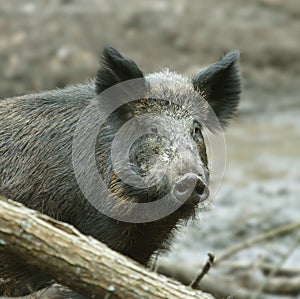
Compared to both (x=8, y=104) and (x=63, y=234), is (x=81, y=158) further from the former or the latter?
(x=63, y=234)

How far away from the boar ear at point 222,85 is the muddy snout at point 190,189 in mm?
1294

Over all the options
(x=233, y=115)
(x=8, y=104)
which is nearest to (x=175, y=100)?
(x=233, y=115)

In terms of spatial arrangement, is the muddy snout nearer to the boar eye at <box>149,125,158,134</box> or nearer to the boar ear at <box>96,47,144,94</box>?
the boar eye at <box>149,125,158,134</box>

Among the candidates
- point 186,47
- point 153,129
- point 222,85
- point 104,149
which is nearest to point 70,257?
point 153,129

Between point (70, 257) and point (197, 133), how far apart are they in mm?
2077

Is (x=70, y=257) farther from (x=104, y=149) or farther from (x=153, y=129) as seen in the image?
(x=104, y=149)

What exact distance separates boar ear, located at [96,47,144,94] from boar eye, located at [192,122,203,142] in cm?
52

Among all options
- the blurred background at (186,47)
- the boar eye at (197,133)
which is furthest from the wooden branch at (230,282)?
the blurred background at (186,47)

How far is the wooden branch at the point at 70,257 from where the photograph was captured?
415 centimetres

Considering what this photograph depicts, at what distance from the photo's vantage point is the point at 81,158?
6.07m

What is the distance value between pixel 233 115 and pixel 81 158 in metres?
1.34

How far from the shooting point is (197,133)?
6031mm

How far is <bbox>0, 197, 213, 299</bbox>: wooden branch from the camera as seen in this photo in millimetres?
4148

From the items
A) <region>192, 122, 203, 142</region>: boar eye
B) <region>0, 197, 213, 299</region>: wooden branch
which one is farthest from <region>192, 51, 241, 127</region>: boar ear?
<region>0, 197, 213, 299</region>: wooden branch
